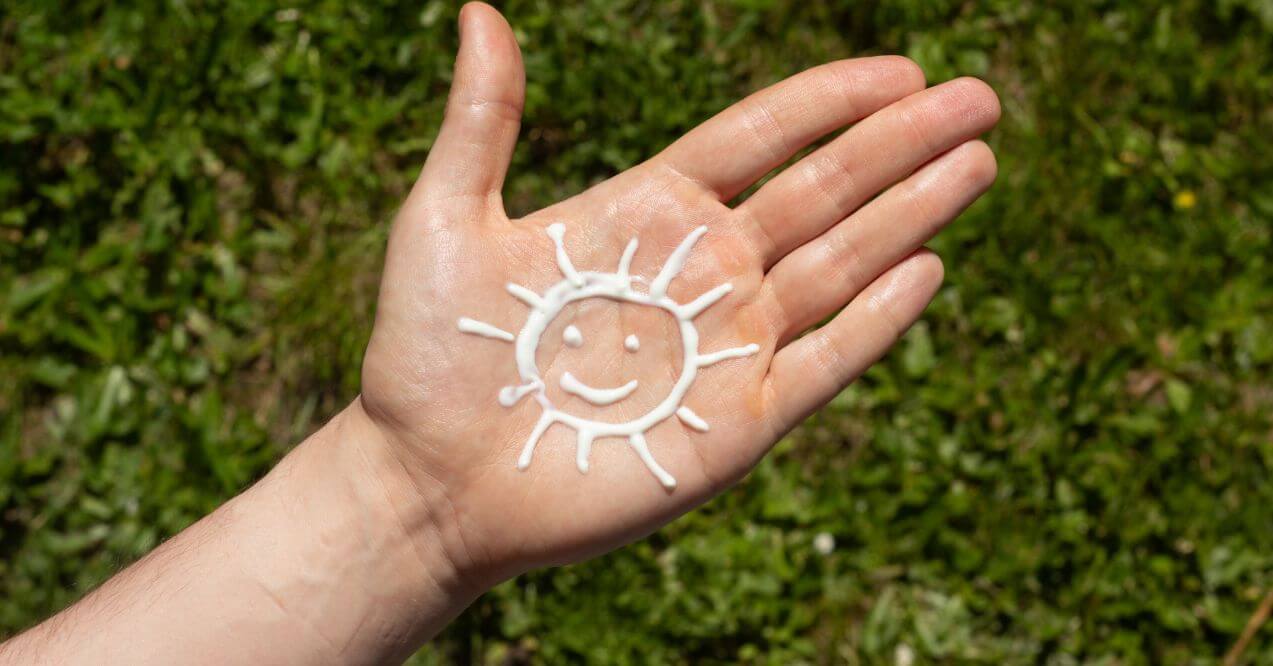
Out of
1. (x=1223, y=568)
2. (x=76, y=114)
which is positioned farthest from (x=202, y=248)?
(x=1223, y=568)

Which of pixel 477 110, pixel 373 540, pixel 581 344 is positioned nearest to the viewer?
pixel 477 110

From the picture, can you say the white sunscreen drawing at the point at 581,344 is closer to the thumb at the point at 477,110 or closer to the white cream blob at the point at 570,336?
the white cream blob at the point at 570,336

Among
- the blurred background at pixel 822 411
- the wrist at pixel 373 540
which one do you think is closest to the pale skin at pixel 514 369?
the wrist at pixel 373 540

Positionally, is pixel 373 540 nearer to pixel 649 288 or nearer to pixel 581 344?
pixel 581 344

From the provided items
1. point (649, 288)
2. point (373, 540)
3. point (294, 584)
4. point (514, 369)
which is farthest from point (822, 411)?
point (294, 584)

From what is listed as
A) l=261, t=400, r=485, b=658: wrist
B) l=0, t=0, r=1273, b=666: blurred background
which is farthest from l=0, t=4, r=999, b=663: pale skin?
l=0, t=0, r=1273, b=666: blurred background
